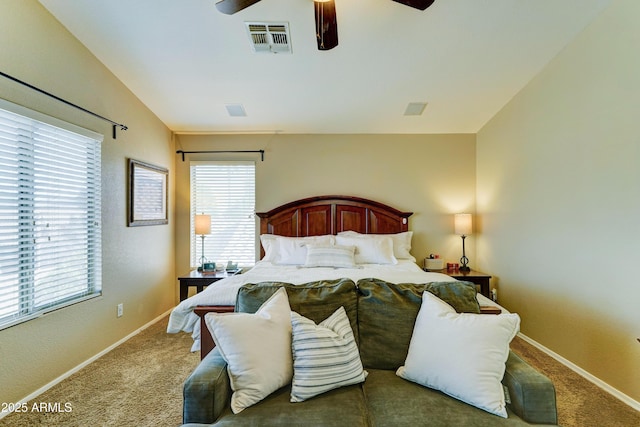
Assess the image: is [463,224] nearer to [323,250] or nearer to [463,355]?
[323,250]

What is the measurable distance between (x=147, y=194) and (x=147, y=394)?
90.3 inches

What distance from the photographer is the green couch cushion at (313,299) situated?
1.74m

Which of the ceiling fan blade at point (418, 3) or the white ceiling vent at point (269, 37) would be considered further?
the white ceiling vent at point (269, 37)

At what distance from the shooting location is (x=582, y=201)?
2607 mm

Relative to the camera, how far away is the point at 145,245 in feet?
12.3

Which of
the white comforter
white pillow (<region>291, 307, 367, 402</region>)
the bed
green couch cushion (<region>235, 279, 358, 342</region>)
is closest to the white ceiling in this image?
the bed

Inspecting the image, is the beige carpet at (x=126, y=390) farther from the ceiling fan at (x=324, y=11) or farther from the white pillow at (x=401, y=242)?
the ceiling fan at (x=324, y=11)

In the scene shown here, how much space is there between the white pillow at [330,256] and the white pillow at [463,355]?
6.15 ft

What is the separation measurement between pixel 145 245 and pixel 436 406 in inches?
140

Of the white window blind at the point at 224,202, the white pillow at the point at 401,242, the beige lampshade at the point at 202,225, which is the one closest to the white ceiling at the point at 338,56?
the white window blind at the point at 224,202

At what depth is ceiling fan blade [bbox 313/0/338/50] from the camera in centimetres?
198

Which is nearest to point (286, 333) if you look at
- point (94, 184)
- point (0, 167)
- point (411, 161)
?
point (0, 167)

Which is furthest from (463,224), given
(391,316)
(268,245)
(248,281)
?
(248,281)

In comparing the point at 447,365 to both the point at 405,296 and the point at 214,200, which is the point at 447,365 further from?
the point at 214,200
